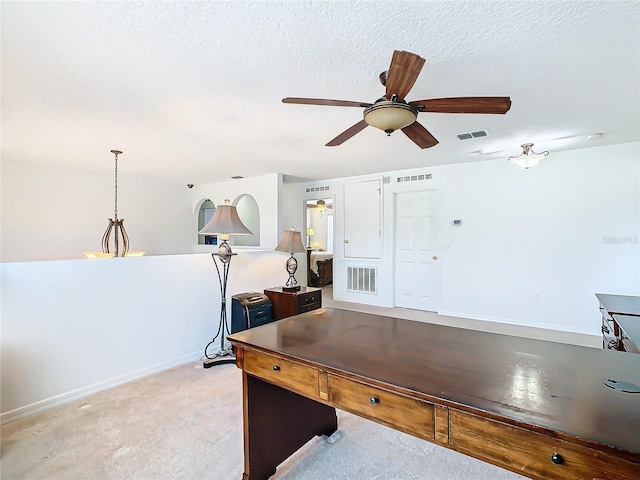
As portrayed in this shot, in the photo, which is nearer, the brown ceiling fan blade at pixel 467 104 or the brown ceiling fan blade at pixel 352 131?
the brown ceiling fan blade at pixel 467 104

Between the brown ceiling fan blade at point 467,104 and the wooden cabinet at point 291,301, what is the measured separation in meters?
2.43

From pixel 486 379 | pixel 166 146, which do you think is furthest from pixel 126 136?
pixel 486 379

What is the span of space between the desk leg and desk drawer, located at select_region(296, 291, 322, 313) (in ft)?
5.64

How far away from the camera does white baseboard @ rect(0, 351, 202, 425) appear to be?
7.73 ft

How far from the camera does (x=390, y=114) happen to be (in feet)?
6.05

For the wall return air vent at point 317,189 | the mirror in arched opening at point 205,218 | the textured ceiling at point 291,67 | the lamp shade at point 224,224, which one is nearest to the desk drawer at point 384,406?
the textured ceiling at point 291,67

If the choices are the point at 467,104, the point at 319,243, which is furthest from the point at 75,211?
the point at 467,104

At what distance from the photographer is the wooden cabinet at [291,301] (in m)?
3.69

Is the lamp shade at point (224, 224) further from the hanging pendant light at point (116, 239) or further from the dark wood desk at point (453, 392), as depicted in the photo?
the hanging pendant light at point (116, 239)

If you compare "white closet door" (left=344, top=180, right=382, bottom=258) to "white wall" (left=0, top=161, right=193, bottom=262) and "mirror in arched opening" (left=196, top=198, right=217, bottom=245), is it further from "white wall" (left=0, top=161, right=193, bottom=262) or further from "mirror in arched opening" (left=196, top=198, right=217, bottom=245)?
"white wall" (left=0, top=161, right=193, bottom=262)

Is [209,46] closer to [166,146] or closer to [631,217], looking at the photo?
[166,146]

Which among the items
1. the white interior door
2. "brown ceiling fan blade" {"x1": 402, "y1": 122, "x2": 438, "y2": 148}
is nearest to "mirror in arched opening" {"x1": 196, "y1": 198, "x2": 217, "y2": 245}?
the white interior door

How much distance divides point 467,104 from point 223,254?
261cm

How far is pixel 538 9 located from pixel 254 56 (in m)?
1.51
